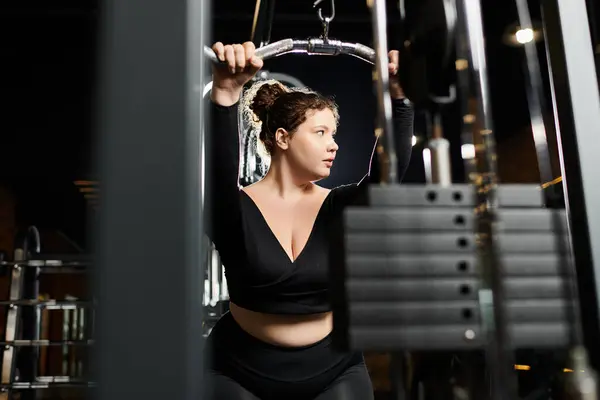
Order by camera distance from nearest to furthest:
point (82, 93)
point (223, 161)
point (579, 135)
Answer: point (579, 135), point (223, 161), point (82, 93)

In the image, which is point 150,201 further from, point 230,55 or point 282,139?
point 282,139

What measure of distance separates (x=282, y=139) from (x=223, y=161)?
0.73 ft

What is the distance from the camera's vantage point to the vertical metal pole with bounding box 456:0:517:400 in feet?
1.57

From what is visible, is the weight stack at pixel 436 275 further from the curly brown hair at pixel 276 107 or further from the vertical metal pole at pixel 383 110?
the curly brown hair at pixel 276 107

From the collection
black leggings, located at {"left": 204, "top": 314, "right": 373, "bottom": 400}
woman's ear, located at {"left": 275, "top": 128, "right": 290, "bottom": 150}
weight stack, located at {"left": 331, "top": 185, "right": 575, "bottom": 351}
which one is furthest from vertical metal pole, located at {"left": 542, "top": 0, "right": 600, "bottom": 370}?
woman's ear, located at {"left": 275, "top": 128, "right": 290, "bottom": 150}

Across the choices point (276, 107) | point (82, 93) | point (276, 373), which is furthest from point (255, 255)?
point (82, 93)

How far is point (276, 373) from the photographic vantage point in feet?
3.56

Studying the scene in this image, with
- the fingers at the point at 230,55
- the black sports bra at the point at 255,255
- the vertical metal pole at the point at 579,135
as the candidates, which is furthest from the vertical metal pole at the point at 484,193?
the black sports bra at the point at 255,255

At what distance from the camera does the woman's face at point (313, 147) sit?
4.00 feet

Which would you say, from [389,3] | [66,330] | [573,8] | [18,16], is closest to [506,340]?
[573,8]

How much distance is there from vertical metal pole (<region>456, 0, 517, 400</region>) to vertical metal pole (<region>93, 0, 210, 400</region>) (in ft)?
0.75

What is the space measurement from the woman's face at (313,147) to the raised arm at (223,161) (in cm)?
17

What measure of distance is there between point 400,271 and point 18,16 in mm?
3018

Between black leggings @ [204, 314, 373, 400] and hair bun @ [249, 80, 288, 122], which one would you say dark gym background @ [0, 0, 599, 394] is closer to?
hair bun @ [249, 80, 288, 122]
